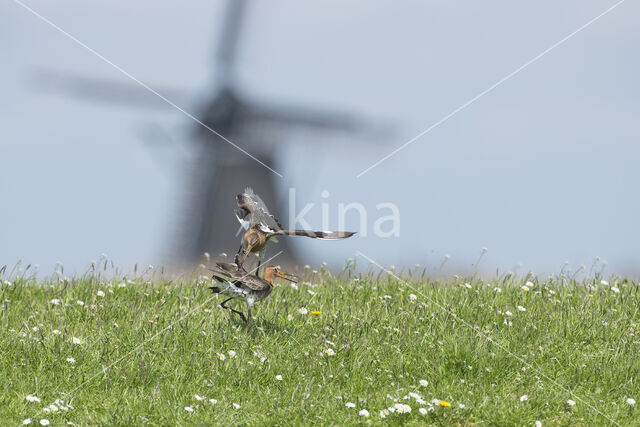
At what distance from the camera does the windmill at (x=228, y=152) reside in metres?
19.6

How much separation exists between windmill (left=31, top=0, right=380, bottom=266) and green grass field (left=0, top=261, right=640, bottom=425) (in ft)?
30.4

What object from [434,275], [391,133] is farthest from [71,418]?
[391,133]

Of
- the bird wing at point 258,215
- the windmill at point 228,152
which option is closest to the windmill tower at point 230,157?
the windmill at point 228,152

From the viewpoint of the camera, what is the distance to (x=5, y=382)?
7055 mm

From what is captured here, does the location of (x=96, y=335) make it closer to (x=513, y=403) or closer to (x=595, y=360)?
(x=513, y=403)

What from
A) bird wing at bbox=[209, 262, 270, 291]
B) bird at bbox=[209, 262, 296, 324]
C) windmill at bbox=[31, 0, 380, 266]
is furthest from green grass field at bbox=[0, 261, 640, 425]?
windmill at bbox=[31, 0, 380, 266]

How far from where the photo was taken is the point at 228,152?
20.1 meters

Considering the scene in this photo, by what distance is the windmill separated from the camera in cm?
1959

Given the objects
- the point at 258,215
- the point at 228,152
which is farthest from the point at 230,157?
the point at 258,215

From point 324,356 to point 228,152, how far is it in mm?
13102

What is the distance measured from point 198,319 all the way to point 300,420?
2.75 m

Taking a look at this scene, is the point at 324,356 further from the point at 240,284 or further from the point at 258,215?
the point at 258,215

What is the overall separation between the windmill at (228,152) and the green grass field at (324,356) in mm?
9281

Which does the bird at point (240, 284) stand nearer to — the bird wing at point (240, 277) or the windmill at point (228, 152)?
the bird wing at point (240, 277)
